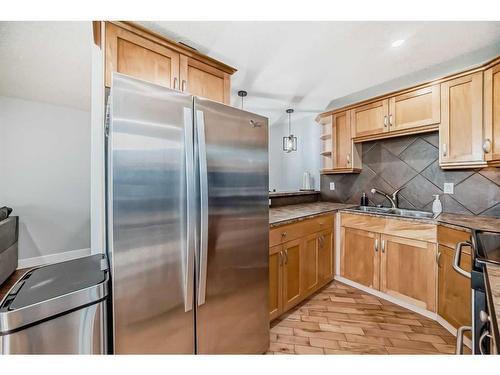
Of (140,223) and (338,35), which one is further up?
(338,35)

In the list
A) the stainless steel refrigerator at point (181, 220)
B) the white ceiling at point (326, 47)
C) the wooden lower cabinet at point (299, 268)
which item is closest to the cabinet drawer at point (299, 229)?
the wooden lower cabinet at point (299, 268)

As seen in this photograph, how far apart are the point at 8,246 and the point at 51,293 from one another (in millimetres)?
2812

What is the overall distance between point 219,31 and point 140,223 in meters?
1.49

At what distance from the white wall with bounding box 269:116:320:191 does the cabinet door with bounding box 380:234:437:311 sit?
5.09ft

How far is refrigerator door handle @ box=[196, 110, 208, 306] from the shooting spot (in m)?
1.13

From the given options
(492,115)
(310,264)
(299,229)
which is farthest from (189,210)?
(492,115)

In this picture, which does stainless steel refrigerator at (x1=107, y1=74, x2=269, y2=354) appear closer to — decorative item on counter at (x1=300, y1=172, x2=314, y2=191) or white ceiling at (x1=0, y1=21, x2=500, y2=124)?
white ceiling at (x1=0, y1=21, x2=500, y2=124)

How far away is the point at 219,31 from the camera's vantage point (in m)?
1.62

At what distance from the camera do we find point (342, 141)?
2.89 m

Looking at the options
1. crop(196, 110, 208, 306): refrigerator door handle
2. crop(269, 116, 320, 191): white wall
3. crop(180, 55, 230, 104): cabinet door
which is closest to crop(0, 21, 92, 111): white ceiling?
crop(180, 55, 230, 104): cabinet door

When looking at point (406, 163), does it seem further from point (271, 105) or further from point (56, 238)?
point (56, 238)

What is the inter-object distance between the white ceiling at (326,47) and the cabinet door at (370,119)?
310mm

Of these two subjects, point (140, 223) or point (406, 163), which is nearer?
point (140, 223)
